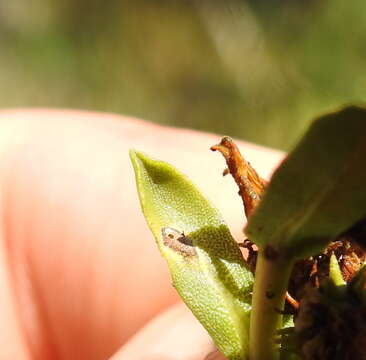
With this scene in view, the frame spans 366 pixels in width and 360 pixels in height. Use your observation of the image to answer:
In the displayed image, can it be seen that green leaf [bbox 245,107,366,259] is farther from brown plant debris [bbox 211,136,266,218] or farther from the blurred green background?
the blurred green background

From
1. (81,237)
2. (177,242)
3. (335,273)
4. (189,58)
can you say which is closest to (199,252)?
(177,242)

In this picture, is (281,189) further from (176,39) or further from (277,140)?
(176,39)

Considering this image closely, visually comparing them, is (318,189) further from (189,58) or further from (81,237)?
(189,58)

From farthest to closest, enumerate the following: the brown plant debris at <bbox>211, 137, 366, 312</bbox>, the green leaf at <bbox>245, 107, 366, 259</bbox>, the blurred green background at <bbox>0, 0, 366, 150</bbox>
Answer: the blurred green background at <bbox>0, 0, 366, 150</bbox> < the brown plant debris at <bbox>211, 137, 366, 312</bbox> < the green leaf at <bbox>245, 107, 366, 259</bbox>

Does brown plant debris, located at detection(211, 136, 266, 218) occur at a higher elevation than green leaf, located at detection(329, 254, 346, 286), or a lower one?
higher

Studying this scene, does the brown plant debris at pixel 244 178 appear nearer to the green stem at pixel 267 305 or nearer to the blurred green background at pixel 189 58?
the green stem at pixel 267 305

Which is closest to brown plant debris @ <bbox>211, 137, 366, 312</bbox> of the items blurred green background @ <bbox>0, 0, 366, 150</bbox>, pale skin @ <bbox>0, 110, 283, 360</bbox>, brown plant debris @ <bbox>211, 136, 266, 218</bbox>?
brown plant debris @ <bbox>211, 136, 266, 218</bbox>

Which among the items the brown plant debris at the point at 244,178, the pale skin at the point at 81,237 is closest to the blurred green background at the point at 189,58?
the pale skin at the point at 81,237
